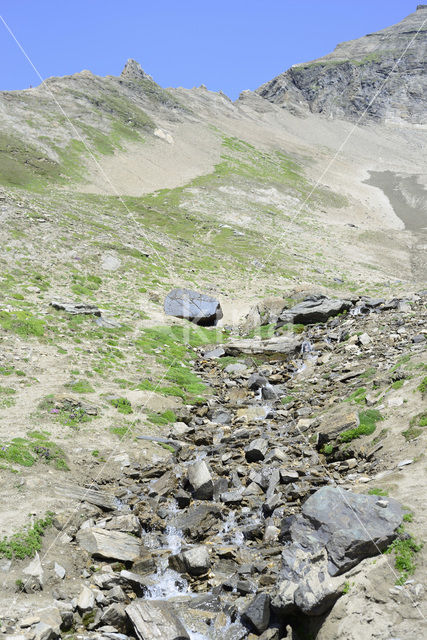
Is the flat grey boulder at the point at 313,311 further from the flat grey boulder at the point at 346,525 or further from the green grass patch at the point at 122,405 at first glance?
the flat grey boulder at the point at 346,525

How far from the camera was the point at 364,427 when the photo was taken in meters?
18.9

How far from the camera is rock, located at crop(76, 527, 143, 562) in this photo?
14734 mm

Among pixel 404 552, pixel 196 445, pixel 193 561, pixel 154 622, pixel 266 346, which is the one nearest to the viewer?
pixel 404 552

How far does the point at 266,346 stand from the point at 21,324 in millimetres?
17962

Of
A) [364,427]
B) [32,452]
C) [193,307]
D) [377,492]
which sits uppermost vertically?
[193,307]

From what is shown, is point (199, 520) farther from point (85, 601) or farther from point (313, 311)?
point (313, 311)

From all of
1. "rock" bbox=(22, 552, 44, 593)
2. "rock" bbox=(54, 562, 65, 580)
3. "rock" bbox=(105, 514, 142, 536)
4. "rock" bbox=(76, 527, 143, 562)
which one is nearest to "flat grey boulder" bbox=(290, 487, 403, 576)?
"rock" bbox=(76, 527, 143, 562)

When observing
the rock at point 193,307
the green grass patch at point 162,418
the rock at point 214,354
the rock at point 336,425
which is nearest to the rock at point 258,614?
the rock at point 336,425

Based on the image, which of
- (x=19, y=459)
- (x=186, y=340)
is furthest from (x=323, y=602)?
(x=186, y=340)

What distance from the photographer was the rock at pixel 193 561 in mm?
14383

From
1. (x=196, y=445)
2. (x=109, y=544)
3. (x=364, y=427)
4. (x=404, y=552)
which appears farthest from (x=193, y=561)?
(x=364, y=427)

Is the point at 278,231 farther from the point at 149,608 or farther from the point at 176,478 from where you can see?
the point at 149,608

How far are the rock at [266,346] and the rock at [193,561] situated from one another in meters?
21.6

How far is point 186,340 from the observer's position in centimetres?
3888
